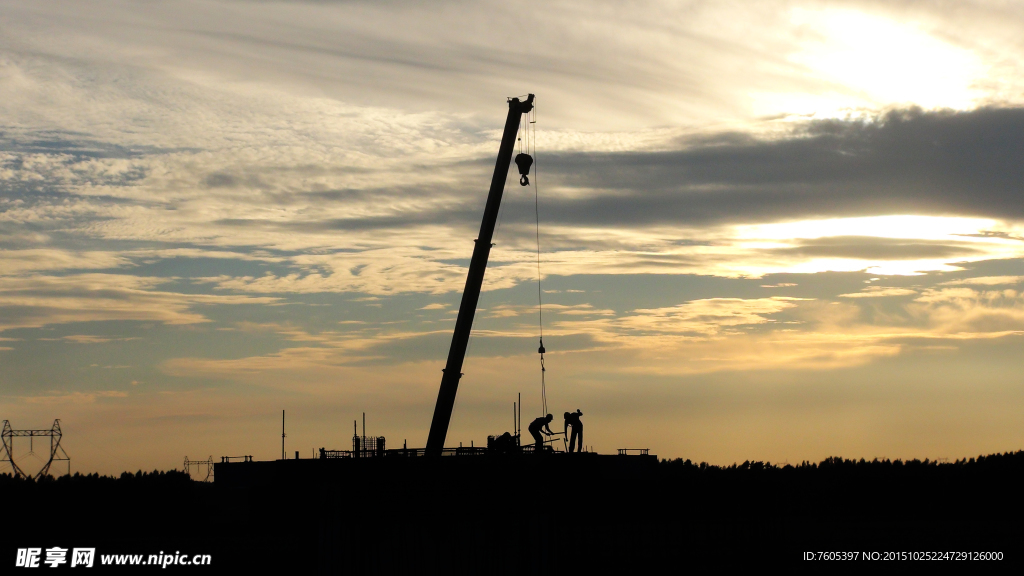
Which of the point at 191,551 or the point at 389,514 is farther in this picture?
the point at 389,514

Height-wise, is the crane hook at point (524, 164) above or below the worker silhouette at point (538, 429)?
above

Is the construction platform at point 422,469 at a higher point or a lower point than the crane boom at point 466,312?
lower

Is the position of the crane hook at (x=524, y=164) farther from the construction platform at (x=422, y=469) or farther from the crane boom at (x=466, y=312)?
the construction platform at (x=422, y=469)

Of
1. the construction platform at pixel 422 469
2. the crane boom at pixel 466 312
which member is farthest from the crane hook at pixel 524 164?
the construction platform at pixel 422 469

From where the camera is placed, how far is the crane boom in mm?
49938

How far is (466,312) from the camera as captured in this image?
50188 mm

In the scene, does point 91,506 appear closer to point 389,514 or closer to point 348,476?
Result: point 348,476

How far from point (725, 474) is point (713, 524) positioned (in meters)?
31.5

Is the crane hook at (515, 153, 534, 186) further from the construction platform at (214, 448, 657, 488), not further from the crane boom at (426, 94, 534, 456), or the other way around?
the construction platform at (214, 448, 657, 488)

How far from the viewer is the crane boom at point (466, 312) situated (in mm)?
49938

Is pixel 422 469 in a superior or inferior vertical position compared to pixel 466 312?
inferior

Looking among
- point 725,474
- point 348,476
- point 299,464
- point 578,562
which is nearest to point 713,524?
point 578,562

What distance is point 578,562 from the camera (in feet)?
116

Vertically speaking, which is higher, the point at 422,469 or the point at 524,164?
the point at 524,164
